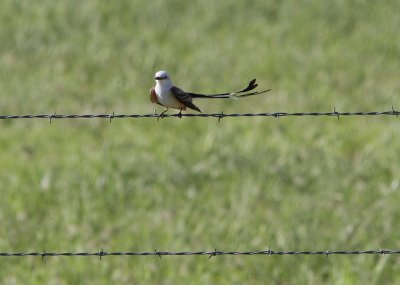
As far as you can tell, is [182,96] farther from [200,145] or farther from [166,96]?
[200,145]

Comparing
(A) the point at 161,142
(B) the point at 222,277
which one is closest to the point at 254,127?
(A) the point at 161,142

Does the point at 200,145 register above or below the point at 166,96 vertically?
→ above

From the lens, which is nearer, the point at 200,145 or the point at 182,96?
the point at 182,96

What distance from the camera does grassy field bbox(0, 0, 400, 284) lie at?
8.91 m

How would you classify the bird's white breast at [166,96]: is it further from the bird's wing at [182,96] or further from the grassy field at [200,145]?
the grassy field at [200,145]

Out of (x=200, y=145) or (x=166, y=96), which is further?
(x=200, y=145)

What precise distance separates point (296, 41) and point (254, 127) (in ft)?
14.3

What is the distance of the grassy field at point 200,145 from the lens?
891 centimetres

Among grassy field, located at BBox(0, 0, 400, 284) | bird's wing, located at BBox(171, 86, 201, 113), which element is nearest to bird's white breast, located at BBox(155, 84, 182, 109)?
bird's wing, located at BBox(171, 86, 201, 113)

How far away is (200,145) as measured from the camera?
11.2 meters

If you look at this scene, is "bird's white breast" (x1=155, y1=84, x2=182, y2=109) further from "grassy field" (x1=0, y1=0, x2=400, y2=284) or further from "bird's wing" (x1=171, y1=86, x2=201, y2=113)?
"grassy field" (x1=0, y1=0, x2=400, y2=284)

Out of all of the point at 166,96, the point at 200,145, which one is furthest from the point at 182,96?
the point at 200,145

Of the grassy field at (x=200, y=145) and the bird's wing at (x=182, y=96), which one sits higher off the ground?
the grassy field at (x=200, y=145)

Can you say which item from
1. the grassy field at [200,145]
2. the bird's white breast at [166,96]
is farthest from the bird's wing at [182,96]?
the grassy field at [200,145]
